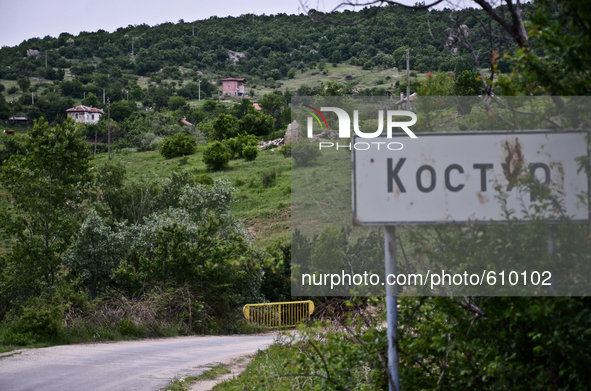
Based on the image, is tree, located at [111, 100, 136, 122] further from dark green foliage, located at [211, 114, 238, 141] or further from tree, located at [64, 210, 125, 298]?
tree, located at [64, 210, 125, 298]

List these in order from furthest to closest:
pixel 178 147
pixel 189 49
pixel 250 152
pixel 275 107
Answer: pixel 189 49 < pixel 275 107 < pixel 178 147 < pixel 250 152

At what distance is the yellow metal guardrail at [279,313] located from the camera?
18.3 metres

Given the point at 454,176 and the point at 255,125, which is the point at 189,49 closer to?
the point at 255,125

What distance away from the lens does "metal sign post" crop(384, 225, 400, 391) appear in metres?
2.61

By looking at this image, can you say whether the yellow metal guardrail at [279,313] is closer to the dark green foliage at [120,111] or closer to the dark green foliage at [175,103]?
the dark green foliage at [120,111]

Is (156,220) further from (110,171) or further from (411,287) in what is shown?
(411,287)

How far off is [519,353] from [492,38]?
6.15 ft

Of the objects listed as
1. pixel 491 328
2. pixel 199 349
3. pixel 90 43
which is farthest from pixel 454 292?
pixel 90 43

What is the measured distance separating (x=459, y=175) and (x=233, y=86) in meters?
120

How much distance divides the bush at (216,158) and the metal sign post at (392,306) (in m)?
41.9

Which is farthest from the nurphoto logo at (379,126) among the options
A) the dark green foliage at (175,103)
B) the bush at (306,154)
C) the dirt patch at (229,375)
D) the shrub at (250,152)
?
the dark green foliage at (175,103)

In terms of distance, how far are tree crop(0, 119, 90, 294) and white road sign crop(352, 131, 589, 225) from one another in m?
15.6

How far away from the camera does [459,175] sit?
261 centimetres

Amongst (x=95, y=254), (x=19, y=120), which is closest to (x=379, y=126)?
(x=95, y=254)
